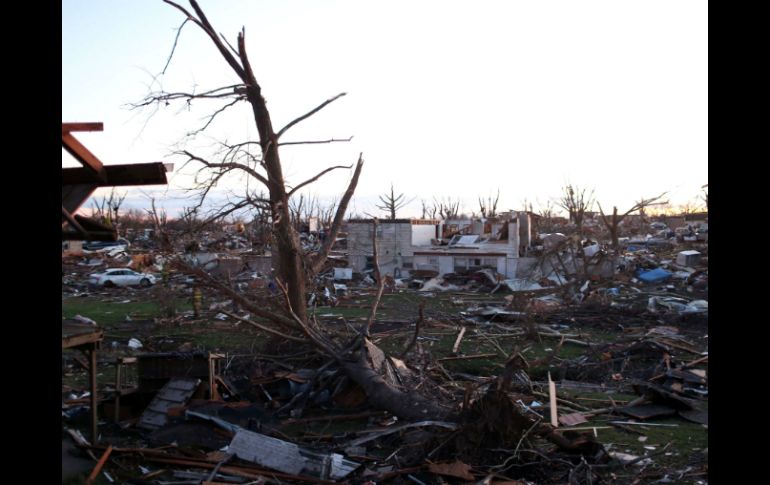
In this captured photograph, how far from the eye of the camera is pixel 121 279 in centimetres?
3741

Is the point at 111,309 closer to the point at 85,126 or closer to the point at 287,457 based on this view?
the point at 287,457

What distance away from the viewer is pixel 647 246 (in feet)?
177

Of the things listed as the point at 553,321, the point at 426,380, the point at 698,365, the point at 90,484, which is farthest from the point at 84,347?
the point at 553,321

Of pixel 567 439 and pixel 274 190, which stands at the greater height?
pixel 274 190

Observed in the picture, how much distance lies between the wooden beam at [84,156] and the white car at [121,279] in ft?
113

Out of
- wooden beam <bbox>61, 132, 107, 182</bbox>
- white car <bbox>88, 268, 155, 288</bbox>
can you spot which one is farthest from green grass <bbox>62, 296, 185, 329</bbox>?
wooden beam <bbox>61, 132, 107, 182</bbox>

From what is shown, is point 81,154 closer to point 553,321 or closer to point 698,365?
point 698,365

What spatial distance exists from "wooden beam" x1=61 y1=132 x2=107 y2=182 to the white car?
34.6 meters

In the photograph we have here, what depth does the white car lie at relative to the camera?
37156 millimetres

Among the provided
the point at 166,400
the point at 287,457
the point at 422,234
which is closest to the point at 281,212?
the point at 166,400

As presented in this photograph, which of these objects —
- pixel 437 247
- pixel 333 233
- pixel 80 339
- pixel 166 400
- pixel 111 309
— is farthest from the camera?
pixel 437 247

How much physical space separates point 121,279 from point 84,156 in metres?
35.5

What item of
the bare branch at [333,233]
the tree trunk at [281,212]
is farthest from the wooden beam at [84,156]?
the bare branch at [333,233]
